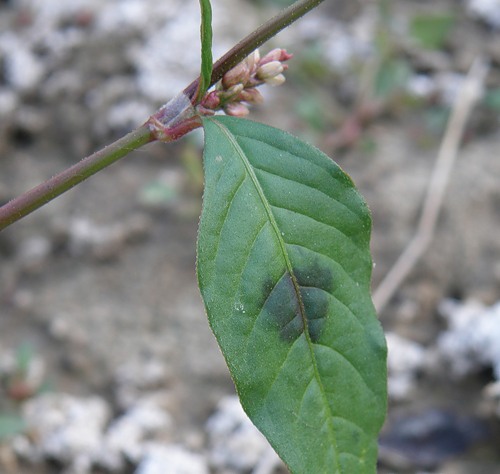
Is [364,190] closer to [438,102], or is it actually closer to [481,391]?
[438,102]

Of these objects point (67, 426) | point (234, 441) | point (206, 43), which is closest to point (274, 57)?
point (206, 43)

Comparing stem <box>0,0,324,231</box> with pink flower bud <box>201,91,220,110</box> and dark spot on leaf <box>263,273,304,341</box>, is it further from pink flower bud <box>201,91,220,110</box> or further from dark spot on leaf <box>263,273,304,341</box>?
dark spot on leaf <box>263,273,304,341</box>

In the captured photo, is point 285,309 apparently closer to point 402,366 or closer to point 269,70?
point 269,70

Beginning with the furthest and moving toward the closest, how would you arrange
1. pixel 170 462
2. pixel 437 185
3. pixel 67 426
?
pixel 437 185 → pixel 67 426 → pixel 170 462

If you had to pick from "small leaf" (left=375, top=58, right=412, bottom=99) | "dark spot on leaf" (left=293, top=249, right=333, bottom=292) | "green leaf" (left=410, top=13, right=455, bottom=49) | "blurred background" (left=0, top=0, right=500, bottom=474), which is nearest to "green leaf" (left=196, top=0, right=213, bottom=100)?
"dark spot on leaf" (left=293, top=249, right=333, bottom=292)

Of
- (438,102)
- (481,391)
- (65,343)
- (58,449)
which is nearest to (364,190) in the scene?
(438,102)

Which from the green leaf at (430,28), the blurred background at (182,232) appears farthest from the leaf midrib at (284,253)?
the green leaf at (430,28)

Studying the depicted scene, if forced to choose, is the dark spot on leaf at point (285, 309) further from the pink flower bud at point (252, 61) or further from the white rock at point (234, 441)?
the white rock at point (234, 441)
